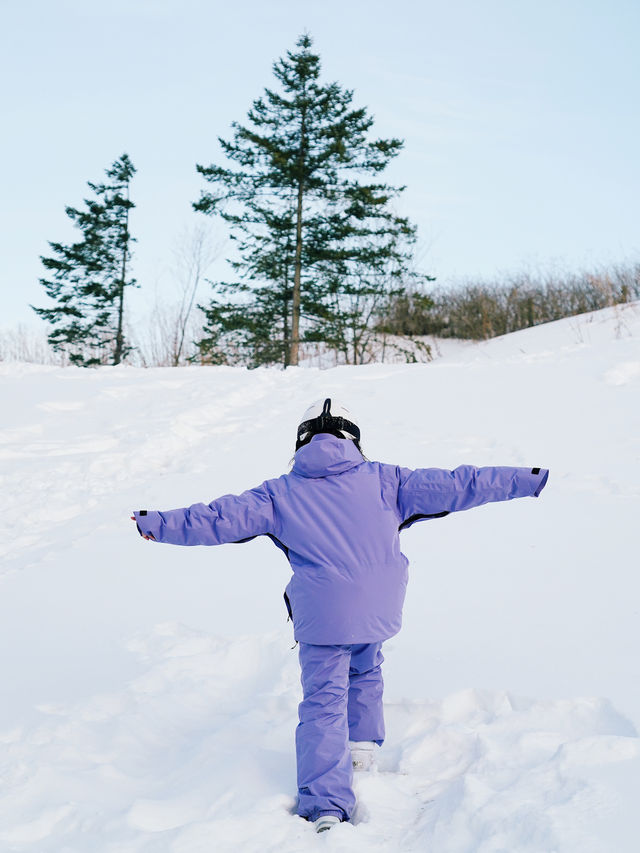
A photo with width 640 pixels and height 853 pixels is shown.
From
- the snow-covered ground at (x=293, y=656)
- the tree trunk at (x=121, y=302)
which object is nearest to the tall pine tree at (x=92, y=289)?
the tree trunk at (x=121, y=302)

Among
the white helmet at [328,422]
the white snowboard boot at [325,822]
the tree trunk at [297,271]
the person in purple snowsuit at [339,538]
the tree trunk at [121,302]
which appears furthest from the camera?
the tree trunk at [121,302]

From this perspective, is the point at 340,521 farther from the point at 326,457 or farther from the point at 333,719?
the point at 333,719

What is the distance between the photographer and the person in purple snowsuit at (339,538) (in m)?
2.61

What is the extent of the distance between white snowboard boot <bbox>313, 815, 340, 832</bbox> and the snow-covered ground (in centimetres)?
4

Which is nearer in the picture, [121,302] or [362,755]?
[362,755]

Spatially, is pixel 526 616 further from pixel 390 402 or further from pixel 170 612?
pixel 390 402

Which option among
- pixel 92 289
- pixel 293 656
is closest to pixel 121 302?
pixel 92 289

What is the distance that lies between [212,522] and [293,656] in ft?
4.71

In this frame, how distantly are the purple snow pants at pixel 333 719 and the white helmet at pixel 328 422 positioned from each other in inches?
31.8

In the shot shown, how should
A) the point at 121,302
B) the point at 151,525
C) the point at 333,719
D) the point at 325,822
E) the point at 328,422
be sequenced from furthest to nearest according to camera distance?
1. the point at 121,302
2. the point at 328,422
3. the point at 151,525
4. the point at 333,719
5. the point at 325,822

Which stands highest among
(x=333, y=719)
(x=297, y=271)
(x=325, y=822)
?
(x=297, y=271)

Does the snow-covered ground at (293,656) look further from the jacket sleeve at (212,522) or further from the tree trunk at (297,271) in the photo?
the tree trunk at (297,271)

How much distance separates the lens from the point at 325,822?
7.75 ft

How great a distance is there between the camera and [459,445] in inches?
289
